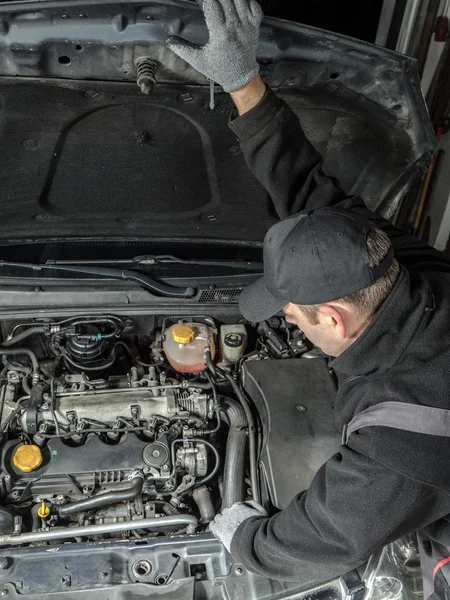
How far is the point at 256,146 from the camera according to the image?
196 centimetres

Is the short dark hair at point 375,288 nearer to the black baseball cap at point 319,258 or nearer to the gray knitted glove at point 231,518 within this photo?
the black baseball cap at point 319,258

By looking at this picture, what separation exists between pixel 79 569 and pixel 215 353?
3.10 ft

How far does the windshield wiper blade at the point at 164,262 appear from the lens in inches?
88.8

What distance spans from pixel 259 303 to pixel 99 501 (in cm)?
81

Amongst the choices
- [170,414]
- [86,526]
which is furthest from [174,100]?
[86,526]

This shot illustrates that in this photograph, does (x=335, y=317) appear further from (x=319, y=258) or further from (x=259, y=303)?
(x=259, y=303)

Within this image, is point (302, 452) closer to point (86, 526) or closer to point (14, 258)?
point (86, 526)

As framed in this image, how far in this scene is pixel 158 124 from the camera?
2104mm

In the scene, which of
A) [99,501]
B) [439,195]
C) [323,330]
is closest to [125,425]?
[99,501]

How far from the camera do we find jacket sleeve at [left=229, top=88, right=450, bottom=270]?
6.26 feet

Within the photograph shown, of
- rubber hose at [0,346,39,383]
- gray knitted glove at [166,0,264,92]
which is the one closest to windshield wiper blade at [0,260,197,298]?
rubber hose at [0,346,39,383]

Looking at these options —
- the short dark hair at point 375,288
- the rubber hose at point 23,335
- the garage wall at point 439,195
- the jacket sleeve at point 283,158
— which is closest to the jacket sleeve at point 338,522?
the short dark hair at point 375,288

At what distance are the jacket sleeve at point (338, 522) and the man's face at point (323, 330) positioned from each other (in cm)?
28

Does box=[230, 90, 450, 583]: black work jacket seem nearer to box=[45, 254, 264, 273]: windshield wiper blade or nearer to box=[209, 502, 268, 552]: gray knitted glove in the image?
box=[209, 502, 268, 552]: gray knitted glove
